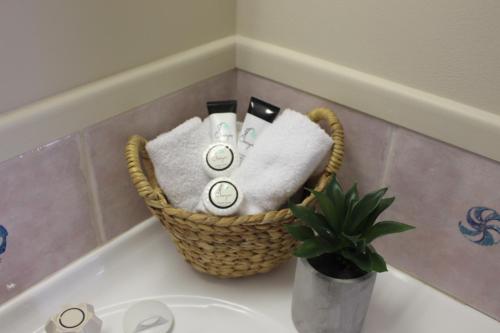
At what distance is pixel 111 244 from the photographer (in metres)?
0.79

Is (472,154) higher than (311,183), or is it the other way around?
(472,154)

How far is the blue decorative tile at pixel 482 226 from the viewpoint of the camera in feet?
2.14

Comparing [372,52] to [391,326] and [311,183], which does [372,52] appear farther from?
[391,326]

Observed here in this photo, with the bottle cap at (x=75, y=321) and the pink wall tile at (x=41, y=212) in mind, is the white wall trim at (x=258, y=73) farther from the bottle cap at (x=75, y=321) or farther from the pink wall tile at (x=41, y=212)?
the bottle cap at (x=75, y=321)

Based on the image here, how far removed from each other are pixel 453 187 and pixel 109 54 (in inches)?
20.2

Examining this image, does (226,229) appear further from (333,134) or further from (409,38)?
(409,38)

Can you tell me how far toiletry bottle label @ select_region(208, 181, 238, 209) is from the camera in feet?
2.15

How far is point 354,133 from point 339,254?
21cm

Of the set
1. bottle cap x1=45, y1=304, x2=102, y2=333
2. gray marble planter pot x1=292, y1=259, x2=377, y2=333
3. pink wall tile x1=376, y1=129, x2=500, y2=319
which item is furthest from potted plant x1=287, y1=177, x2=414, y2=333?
bottle cap x1=45, y1=304, x2=102, y2=333

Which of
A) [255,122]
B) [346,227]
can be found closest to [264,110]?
[255,122]

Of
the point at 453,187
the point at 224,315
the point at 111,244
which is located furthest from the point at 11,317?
the point at 453,187

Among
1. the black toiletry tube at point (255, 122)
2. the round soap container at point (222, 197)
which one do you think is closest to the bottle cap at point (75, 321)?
the round soap container at point (222, 197)

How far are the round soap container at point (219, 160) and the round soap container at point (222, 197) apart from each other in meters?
0.03

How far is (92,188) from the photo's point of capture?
0.73 metres
